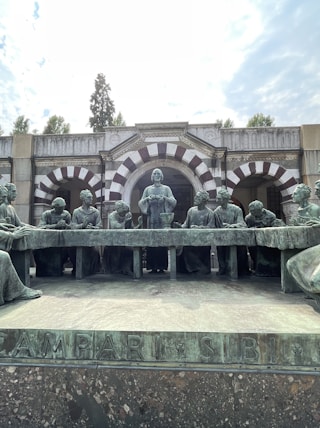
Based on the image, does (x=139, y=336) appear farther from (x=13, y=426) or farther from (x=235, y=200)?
(x=235, y=200)

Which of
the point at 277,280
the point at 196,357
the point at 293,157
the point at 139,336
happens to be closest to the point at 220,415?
the point at 196,357

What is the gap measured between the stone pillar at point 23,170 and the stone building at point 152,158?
0.11 feet

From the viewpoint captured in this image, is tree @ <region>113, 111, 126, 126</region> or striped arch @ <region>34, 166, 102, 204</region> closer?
striped arch @ <region>34, 166, 102, 204</region>

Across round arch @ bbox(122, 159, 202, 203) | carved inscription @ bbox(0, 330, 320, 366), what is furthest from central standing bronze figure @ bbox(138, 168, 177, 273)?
round arch @ bbox(122, 159, 202, 203)

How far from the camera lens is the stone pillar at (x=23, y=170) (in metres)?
9.65

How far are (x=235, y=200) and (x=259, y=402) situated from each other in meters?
13.6

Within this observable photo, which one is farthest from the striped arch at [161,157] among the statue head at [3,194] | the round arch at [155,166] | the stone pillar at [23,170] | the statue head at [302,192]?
the statue head at [3,194]

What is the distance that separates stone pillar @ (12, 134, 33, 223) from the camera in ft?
31.7

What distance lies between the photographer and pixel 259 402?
1.70 metres

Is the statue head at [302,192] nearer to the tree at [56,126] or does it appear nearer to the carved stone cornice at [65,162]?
the carved stone cornice at [65,162]

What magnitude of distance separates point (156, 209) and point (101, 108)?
1934cm

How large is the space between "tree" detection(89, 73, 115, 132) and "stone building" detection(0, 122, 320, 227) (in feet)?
40.3

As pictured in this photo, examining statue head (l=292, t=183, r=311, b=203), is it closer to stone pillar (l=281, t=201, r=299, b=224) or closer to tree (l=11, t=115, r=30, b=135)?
stone pillar (l=281, t=201, r=299, b=224)

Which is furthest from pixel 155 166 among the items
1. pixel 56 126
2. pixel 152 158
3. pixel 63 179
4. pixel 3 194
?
pixel 56 126
